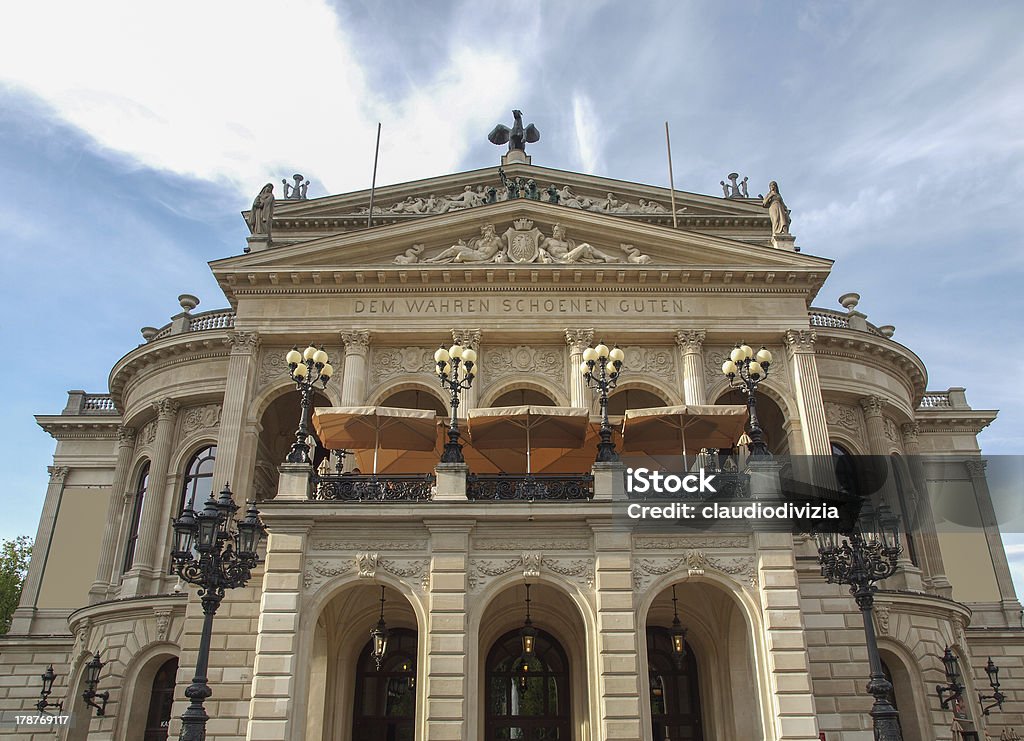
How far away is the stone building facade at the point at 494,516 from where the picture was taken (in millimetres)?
18953

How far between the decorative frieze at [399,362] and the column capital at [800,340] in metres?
11.9

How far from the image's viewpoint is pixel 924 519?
3256cm

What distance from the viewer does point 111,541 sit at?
32188mm

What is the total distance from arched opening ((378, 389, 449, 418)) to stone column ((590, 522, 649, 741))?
1179cm

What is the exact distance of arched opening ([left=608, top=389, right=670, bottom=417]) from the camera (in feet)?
99.0

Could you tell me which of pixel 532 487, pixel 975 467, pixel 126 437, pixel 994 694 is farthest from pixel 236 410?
pixel 975 467

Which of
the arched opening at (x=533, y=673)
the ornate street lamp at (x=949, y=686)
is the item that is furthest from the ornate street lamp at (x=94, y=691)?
the ornate street lamp at (x=949, y=686)

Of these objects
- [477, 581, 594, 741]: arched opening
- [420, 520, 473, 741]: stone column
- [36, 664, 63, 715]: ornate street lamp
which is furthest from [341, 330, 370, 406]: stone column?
[36, 664, 63, 715]: ornate street lamp

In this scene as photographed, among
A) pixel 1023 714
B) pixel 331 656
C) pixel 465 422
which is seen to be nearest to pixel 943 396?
pixel 1023 714

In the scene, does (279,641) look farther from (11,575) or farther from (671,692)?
(11,575)

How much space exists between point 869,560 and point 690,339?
1278cm

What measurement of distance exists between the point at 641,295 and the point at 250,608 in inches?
623

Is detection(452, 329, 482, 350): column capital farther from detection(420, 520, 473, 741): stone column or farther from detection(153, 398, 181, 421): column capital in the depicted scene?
detection(153, 398, 181, 421): column capital

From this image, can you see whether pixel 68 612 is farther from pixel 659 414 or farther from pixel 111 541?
pixel 659 414
